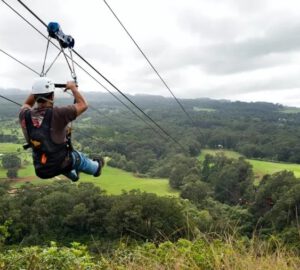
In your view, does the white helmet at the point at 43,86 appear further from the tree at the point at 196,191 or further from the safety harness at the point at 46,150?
the tree at the point at 196,191

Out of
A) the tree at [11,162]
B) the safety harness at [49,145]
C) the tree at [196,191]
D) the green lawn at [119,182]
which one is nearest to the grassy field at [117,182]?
the green lawn at [119,182]

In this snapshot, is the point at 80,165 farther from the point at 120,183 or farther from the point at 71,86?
the point at 120,183

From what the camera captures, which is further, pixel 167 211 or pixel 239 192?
pixel 239 192

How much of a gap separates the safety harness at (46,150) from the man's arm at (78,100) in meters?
0.29

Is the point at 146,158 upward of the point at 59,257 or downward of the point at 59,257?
downward

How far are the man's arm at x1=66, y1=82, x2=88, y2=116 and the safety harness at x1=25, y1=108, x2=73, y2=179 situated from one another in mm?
291

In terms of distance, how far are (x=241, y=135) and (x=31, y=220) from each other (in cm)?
6954

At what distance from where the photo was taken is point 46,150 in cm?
472

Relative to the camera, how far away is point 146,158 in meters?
89.9

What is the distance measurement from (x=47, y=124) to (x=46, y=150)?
0.30 meters

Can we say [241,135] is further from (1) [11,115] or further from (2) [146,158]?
(1) [11,115]

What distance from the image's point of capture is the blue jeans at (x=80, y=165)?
5.15 m

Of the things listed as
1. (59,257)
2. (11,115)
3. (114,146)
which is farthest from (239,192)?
(11,115)

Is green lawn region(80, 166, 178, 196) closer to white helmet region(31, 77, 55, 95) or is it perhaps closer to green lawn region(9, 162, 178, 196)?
green lawn region(9, 162, 178, 196)
